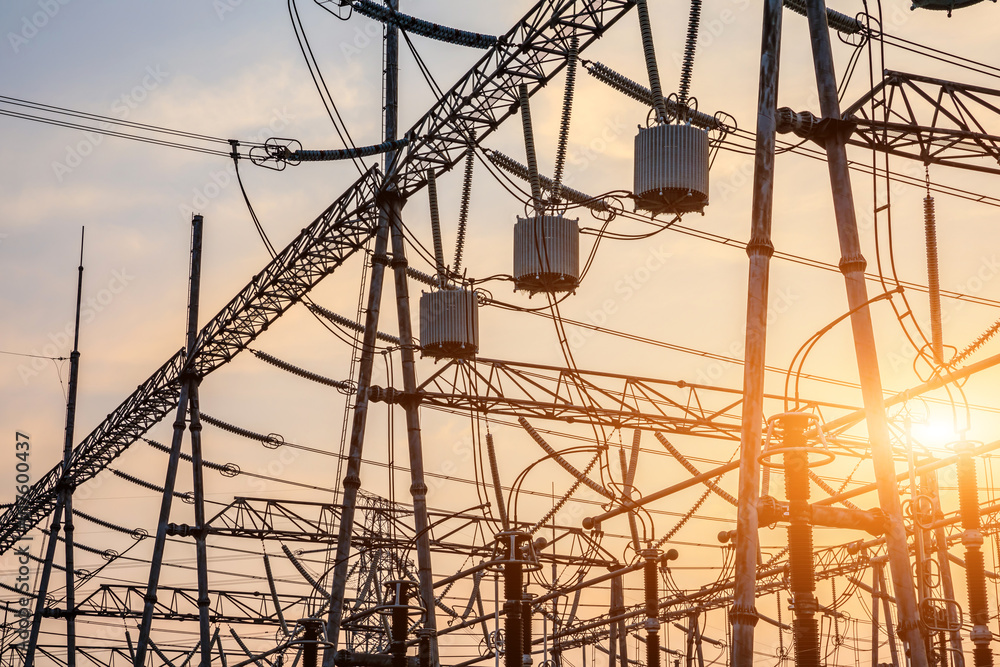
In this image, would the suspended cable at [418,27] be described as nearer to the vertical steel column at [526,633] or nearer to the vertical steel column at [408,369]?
the vertical steel column at [408,369]

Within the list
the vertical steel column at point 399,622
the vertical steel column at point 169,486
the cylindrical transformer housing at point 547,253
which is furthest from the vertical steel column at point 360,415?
the vertical steel column at point 169,486

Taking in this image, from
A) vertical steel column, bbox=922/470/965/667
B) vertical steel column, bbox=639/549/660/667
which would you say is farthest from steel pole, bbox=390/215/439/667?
vertical steel column, bbox=922/470/965/667

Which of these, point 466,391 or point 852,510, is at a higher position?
point 466,391

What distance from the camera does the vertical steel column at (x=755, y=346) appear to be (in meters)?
10.6

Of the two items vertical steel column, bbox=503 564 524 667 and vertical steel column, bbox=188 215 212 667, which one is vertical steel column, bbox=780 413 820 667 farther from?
vertical steel column, bbox=188 215 212 667

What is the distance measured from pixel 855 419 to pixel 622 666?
679 inches

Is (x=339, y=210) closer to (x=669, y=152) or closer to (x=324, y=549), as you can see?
(x=669, y=152)

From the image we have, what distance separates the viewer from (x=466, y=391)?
69.1 feet

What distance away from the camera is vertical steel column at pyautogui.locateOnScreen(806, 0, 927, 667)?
449 inches

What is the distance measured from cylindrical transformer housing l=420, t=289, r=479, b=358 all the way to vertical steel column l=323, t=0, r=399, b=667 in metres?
1.03

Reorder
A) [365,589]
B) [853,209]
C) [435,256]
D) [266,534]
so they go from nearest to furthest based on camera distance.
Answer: [853,209]
[435,256]
[266,534]
[365,589]

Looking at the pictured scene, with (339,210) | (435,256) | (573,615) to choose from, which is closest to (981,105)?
(435,256)

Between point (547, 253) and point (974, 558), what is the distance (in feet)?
30.2

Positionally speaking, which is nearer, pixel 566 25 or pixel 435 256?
pixel 566 25
